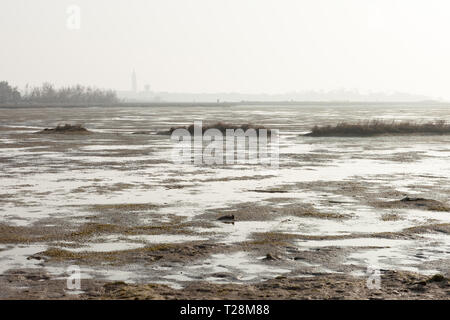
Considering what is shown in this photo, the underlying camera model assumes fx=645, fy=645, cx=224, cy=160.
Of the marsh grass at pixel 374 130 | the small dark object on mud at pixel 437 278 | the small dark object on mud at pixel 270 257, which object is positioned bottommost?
the marsh grass at pixel 374 130

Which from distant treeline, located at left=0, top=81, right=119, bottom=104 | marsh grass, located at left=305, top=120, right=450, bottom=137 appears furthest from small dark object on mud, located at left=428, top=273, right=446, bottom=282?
distant treeline, located at left=0, top=81, right=119, bottom=104

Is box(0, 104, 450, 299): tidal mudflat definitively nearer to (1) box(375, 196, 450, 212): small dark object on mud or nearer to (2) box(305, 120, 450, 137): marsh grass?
(1) box(375, 196, 450, 212): small dark object on mud

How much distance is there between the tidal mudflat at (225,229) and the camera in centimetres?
925

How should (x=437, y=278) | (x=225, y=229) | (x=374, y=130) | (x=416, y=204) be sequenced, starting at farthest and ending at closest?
1. (x=374, y=130)
2. (x=416, y=204)
3. (x=225, y=229)
4. (x=437, y=278)

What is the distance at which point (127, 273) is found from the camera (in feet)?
32.6

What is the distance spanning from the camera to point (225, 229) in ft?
43.8

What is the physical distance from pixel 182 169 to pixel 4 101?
529ft

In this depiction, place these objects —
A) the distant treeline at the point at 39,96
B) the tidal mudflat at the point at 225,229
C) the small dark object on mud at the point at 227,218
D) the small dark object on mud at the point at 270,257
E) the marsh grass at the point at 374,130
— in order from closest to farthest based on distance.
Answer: the tidal mudflat at the point at 225,229, the small dark object on mud at the point at 270,257, the small dark object on mud at the point at 227,218, the marsh grass at the point at 374,130, the distant treeline at the point at 39,96

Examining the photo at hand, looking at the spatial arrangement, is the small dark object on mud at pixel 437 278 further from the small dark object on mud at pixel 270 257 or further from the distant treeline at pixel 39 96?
the distant treeline at pixel 39 96

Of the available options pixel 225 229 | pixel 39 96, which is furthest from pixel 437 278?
pixel 39 96

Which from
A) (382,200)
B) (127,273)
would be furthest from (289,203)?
(127,273)

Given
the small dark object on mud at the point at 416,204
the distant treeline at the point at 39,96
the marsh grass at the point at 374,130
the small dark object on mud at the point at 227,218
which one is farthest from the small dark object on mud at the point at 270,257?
the distant treeline at the point at 39,96

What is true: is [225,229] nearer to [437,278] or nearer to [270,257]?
[270,257]
